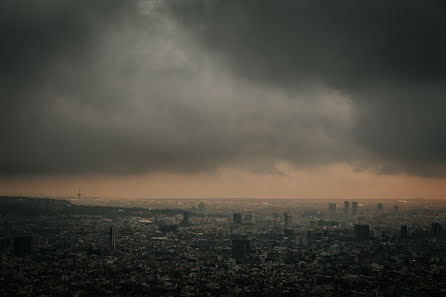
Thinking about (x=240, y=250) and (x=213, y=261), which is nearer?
(x=213, y=261)

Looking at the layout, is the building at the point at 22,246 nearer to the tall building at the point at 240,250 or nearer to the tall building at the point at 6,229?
the tall building at the point at 6,229

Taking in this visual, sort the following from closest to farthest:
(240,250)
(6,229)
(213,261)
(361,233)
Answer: (213,261) < (240,250) < (6,229) < (361,233)

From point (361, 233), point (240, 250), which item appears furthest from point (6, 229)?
point (361, 233)

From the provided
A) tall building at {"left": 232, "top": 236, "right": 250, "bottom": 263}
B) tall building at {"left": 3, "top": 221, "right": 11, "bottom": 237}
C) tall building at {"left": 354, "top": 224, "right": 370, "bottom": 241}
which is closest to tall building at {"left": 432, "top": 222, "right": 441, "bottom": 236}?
tall building at {"left": 354, "top": 224, "right": 370, "bottom": 241}

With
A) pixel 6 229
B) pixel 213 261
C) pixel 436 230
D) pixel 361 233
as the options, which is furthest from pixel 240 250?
pixel 436 230

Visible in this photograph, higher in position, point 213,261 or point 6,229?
point 6,229

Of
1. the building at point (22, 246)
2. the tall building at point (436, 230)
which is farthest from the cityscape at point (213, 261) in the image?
the tall building at point (436, 230)

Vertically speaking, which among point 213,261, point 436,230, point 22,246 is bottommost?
point 213,261

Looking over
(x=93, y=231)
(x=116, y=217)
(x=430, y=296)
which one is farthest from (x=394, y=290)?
(x=116, y=217)

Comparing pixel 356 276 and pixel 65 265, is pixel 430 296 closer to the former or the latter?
pixel 356 276

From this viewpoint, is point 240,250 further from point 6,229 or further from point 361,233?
point 6,229

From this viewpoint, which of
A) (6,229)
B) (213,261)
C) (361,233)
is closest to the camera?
(213,261)
